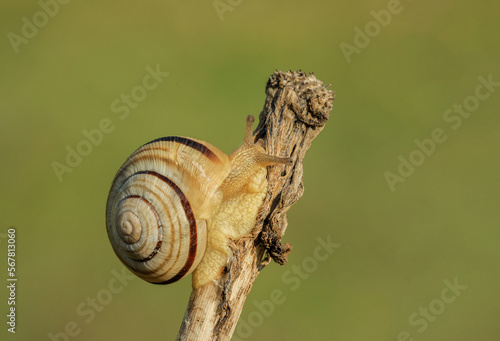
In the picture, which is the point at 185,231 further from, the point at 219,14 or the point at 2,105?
the point at 219,14

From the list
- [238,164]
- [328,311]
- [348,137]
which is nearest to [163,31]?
[348,137]

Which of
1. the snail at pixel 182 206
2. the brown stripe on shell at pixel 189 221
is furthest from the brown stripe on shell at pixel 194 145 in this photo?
the brown stripe on shell at pixel 189 221

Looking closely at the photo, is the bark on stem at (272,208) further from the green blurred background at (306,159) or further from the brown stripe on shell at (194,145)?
the green blurred background at (306,159)

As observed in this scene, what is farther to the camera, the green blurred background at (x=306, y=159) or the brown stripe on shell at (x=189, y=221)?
the green blurred background at (x=306, y=159)

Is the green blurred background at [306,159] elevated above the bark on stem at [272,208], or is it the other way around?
the green blurred background at [306,159]

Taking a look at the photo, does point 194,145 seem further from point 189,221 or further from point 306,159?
point 306,159

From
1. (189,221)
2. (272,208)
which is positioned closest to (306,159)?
(272,208)
